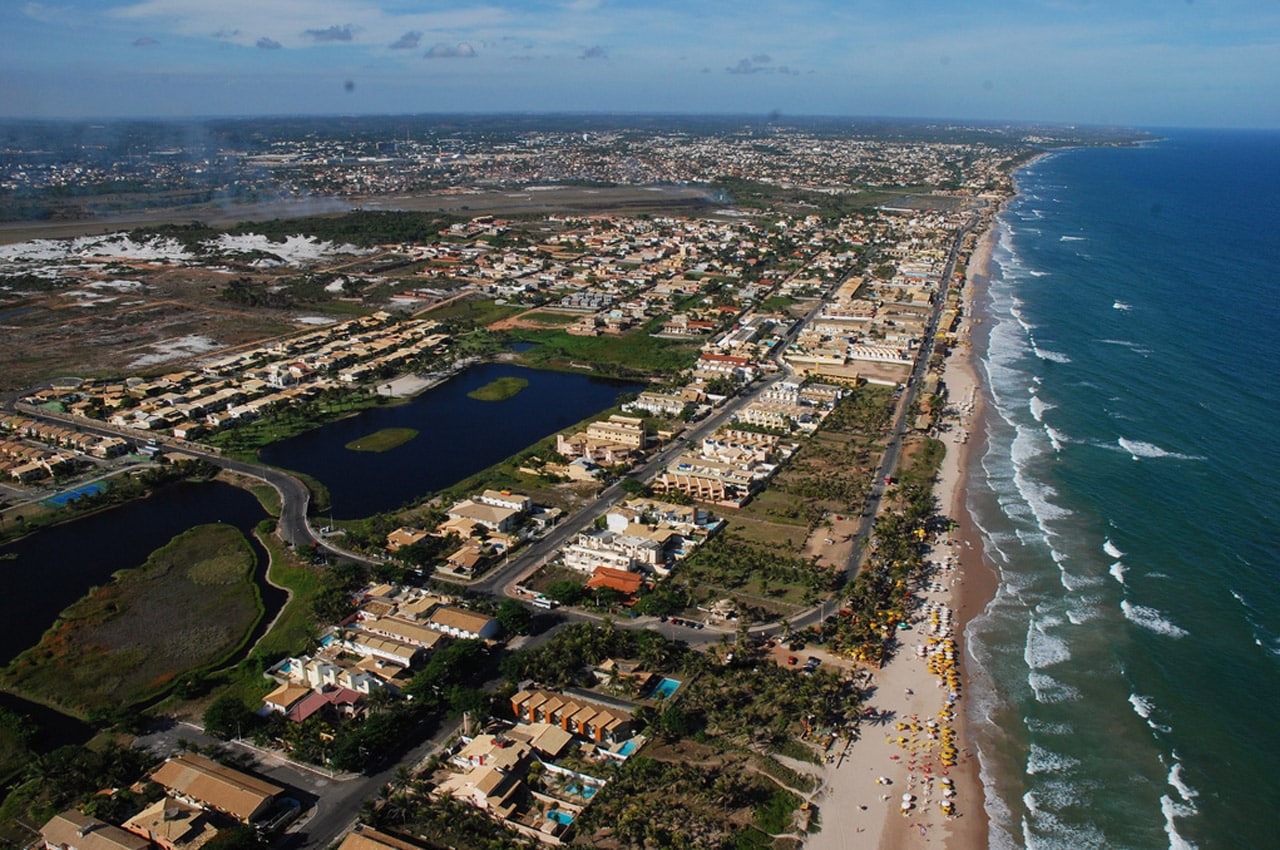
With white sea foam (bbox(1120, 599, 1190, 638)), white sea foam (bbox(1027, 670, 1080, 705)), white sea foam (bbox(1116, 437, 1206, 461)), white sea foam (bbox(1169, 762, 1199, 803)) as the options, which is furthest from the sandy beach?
white sea foam (bbox(1116, 437, 1206, 461))

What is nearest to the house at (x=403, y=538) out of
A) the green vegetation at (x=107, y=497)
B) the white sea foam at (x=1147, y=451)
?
the green vegetation at (x=107, y=497)

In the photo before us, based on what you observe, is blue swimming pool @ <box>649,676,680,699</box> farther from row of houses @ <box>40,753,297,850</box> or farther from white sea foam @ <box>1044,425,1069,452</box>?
white sea foam @ <box>1044,425,1069,452</box>

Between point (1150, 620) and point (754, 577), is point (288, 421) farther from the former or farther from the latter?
point (1150, 620)

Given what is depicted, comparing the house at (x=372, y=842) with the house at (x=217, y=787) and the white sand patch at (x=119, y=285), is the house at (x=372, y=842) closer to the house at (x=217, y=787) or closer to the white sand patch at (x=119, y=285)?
the house at (x=217, y=787)

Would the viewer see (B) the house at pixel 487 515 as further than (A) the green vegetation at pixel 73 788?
Yes

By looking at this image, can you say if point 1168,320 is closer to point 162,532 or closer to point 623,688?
point 623,688

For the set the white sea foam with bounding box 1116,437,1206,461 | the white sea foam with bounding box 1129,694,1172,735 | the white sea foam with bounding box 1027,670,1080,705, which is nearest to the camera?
the white sea foam with bounding box 1129,694,1172,735
